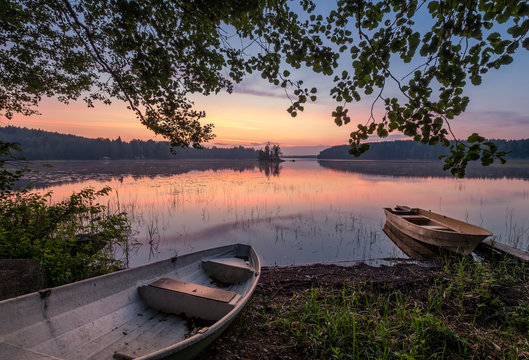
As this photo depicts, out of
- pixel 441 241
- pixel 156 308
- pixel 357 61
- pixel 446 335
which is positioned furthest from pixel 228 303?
pixel 441 241

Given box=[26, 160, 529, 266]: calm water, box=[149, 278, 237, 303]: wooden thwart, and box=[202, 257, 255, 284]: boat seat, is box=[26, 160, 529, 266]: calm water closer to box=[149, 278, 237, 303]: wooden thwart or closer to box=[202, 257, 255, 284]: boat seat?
box=[202, 257, 255, 284]: boat seat

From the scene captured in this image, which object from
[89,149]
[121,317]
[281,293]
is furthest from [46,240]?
[89,149]

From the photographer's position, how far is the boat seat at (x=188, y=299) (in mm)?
4039

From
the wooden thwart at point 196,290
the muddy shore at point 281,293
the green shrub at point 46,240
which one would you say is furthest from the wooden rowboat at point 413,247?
the green shrub at point 46,240

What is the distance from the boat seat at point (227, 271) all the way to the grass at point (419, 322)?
46.0 inches

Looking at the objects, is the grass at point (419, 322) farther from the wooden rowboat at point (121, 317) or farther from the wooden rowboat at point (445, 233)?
the wooden rowboat at point (445, 233)

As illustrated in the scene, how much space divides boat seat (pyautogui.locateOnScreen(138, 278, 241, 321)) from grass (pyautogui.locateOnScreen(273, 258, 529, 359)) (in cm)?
137

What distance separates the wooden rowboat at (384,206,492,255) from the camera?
812 centimetres

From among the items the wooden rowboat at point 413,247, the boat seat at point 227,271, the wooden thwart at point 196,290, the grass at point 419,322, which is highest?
the wooden thwart at point 196,290

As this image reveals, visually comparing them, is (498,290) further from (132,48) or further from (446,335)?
(132,48)

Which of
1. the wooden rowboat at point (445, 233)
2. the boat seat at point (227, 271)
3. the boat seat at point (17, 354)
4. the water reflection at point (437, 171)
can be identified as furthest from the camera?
the water reflection at point (437, 171)

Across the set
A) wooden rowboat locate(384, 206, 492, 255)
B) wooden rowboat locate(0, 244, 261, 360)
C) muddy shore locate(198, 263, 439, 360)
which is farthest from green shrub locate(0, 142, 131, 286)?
wooden rowboat locate(384, 206, 492, 255)

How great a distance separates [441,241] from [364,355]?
283 inches

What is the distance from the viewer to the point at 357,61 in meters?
3.07
